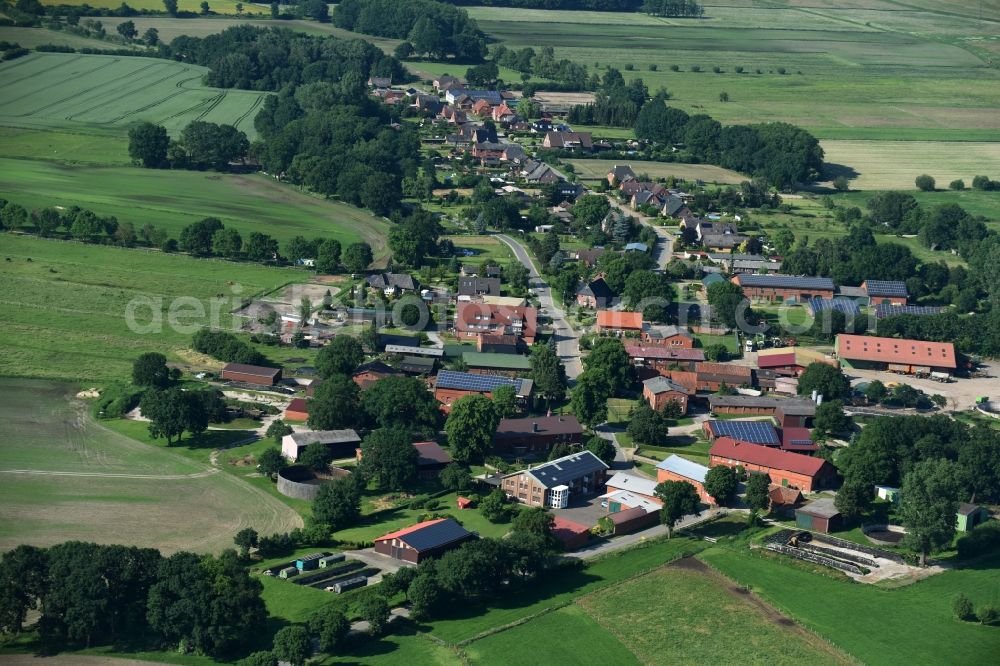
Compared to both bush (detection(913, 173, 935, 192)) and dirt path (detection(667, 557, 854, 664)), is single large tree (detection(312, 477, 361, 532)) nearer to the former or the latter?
dirt path (detection(667, 557, 854, 664))

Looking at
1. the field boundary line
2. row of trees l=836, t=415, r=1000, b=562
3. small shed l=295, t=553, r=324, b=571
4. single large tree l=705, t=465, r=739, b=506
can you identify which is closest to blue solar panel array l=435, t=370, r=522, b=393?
single large tree l=705, t=465, r=739, b=506

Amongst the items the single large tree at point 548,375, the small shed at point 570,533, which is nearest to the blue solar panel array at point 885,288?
the single large tree at point 548,375

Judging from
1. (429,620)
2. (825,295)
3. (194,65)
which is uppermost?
(194,65)

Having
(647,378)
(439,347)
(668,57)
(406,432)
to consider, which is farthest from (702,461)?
(668,57)

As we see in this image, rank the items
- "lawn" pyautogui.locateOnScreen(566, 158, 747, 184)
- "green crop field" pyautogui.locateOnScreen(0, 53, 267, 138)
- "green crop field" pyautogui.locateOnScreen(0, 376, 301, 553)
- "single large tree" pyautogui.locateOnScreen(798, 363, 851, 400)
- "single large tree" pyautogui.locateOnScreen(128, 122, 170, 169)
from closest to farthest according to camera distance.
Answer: "green crop field" pyautogui.locateOnScreen(0, 376, 301, 553)
"single large tree" pyautogui.locateOnScreen(798, 363, 851, 400)
"single large tree" pyautogui.locateOnScreen(128, 122, 170, 169)
"lawn" pyautogui.locateOnScreen(566, 158, 747, 184)
"green crop field" pyautogui.locateOnScreen(0, 53, 267, 138)

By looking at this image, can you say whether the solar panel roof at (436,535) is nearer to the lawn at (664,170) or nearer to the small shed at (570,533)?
the small shed at (570,533)

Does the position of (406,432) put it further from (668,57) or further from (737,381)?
(668,57)
